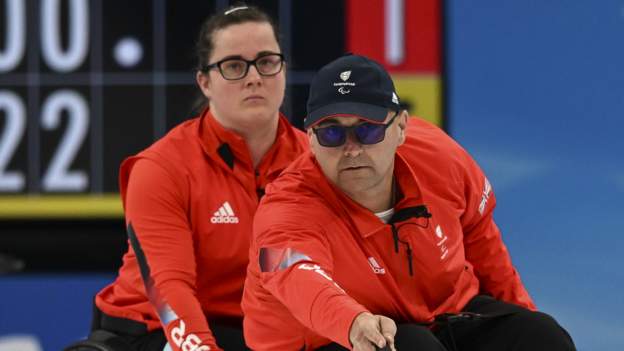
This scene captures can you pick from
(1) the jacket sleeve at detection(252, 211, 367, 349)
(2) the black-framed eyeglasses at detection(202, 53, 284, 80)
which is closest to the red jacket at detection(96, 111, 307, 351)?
(2) the black-framed eyeglasses at detection(202, 53, 284, 80)

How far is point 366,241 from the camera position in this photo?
2.69 meters

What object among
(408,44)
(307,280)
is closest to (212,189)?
(307,280)

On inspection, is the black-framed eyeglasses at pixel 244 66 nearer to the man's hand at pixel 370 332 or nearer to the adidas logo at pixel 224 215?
the adidas logo at pixel 224 215

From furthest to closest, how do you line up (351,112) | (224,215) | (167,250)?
1. (224,215)
2. (167,250)
3. (351,112)

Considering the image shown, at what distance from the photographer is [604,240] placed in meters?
4.59

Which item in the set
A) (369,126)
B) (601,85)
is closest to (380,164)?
(369,126)

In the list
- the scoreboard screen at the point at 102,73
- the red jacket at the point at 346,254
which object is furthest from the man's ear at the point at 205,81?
the scoreboard screen at the point at 102,73

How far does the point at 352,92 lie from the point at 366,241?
0.32 m

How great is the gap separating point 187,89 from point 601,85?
4.87 ft

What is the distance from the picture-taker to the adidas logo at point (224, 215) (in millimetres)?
3178

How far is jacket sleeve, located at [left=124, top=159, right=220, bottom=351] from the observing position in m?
2.97

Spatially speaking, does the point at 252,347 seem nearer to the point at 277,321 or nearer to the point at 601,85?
the point at 277,321

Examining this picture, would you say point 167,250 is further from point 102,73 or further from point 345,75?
point 102,73

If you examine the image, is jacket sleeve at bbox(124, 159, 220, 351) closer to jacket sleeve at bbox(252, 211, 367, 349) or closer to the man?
the man
